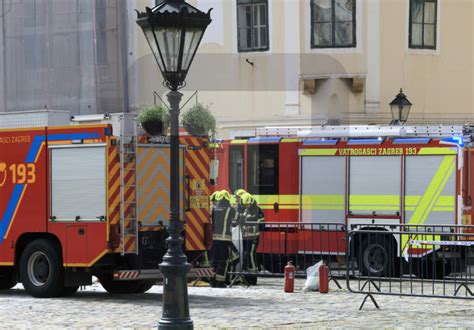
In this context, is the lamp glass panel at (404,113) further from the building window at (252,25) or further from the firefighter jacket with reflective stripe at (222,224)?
the firefighter jacket with reflective stripe at (222,224)

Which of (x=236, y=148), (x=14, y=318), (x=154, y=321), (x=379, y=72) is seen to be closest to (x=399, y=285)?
(x=154, y=321)

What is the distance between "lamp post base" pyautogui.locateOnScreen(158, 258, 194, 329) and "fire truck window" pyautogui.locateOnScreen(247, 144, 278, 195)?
11.5 m

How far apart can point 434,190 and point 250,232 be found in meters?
3.69

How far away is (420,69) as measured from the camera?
1277 inches

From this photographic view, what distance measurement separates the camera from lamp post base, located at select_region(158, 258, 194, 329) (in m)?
12.5

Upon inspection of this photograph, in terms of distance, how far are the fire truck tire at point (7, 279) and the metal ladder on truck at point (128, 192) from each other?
283cm

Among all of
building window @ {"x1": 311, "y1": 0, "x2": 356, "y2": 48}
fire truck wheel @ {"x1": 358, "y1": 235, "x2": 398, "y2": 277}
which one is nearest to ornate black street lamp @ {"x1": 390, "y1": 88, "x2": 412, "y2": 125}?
building window @ {"x1": 311, "y1": 0, "x2": 356, "y2": 48}

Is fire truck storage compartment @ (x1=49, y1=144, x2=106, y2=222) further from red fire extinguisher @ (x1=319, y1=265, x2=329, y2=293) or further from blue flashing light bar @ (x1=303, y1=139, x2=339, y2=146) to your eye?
blue flashing light bar @ (x1=303, y1=139, x2=339, y2=146)

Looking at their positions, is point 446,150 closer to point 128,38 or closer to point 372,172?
point 372,172

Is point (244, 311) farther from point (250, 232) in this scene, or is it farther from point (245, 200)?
point (245, 200)

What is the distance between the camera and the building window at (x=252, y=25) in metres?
33.0

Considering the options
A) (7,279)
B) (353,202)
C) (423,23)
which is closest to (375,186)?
(353,202)

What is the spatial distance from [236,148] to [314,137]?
5.75ft

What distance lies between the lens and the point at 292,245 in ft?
74.1
